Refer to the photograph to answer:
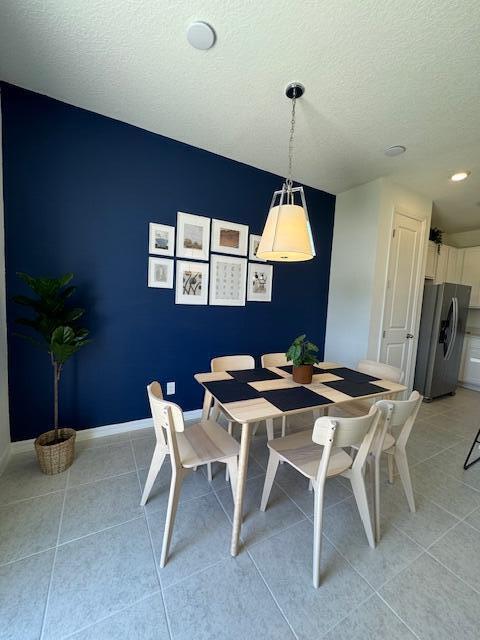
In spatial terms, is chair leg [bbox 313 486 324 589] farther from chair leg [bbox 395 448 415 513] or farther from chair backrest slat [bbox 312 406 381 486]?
chair leg [bbox 395 448 415 513]

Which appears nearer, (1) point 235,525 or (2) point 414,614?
(2) point 414,614

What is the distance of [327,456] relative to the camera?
1.13 m

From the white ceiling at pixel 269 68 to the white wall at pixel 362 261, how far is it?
1.90ft

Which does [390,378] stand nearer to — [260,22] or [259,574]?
[259,574]

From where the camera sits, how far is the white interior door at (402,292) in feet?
9.95

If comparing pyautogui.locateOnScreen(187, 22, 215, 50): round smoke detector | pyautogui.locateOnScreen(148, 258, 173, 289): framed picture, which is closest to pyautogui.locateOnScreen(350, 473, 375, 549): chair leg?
pyautogui.locateOnScreen(148, 258, 173, 289): framed picture

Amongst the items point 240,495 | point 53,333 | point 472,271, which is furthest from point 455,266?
point 53,333

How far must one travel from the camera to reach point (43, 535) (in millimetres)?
1315

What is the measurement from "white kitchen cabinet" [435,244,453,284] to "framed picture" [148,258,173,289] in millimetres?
4093

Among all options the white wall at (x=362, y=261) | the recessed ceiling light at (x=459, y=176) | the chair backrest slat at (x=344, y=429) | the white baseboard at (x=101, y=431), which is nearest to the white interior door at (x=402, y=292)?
the white wall at (x=362, y=261)

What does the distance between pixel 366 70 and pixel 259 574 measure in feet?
9.34

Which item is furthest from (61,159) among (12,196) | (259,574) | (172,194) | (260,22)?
(259,574)

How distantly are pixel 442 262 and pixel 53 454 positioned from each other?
17.9ft

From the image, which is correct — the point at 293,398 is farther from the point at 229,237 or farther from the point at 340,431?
the point at 229,237
